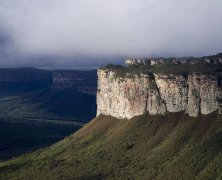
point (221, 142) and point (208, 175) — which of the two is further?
point (221, 142)

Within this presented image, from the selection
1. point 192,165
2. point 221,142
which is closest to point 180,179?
point 192,165

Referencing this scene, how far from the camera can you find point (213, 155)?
7638 inches

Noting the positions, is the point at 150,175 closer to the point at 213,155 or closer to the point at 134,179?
the point at 134,179

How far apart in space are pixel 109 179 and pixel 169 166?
59.5ft

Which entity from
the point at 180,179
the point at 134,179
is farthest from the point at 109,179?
the point at 180,179

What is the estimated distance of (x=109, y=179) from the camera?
199875mm

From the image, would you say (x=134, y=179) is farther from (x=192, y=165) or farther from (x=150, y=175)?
(x=192, y=165)

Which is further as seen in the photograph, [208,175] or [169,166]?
[169,166]

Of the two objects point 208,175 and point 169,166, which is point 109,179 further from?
point 208,175

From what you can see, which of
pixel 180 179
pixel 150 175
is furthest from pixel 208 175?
pixel 150 175

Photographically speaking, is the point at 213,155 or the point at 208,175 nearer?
the point at 208,175

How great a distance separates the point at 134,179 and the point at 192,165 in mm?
17718

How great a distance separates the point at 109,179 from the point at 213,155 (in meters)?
31.3

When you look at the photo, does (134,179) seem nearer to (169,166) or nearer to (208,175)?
(169,166)
